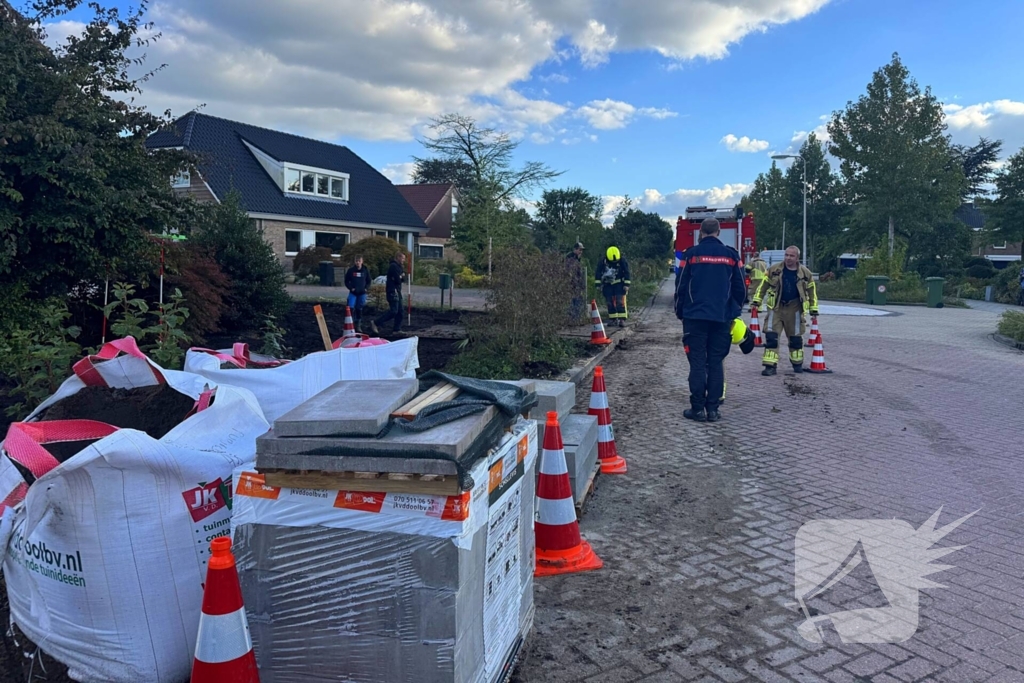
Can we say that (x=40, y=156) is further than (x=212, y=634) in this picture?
Yes

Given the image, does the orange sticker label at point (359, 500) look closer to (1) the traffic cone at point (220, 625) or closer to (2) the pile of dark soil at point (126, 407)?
(1) the traffic cone at point (220, 625)

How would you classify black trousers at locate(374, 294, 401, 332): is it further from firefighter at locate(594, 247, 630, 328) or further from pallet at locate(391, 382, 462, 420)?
pallet at locate(391, 382, 462, 420)

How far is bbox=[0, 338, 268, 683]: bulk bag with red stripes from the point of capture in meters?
2.56

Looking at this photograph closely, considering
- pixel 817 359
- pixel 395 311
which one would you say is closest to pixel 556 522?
pixel 817 359

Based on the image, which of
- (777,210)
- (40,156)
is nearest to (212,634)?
(40,156)

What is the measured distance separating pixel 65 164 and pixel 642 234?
4087 cm

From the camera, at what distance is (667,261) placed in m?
56.4

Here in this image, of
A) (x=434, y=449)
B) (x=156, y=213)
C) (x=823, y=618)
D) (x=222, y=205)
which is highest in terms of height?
(x=222, y=205)

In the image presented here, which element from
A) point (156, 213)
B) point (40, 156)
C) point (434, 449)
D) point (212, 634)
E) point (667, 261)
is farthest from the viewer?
point (667, 261)

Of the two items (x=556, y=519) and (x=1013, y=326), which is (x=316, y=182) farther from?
(x=556, y=519)

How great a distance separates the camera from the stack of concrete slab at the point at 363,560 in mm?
2197

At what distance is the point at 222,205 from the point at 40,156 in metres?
7.38

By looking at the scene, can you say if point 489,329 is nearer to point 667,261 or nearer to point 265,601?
point 265,601

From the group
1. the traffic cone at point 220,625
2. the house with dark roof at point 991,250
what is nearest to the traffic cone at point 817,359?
the traffic cone at point 220,625
